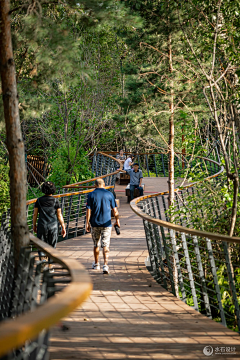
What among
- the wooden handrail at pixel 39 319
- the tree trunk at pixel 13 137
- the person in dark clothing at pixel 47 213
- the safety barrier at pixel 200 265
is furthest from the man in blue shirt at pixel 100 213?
the wooden handrail at pixel 39 319

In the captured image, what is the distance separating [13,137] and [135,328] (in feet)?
7.89

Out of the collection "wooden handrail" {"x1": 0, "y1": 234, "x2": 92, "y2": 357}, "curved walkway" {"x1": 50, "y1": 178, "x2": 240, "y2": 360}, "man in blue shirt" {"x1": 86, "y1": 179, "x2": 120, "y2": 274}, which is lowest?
"curved walkway" {"x1": 50, "y1": 178, "x2": 240, "y2": 360}

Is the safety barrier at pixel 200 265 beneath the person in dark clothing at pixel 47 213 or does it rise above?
beneath

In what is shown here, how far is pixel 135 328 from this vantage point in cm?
433

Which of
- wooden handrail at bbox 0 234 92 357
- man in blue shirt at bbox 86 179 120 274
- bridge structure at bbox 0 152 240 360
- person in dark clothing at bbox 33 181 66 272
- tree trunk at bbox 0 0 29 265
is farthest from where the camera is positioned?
man in blue shirt at bbox 86 179 120 274

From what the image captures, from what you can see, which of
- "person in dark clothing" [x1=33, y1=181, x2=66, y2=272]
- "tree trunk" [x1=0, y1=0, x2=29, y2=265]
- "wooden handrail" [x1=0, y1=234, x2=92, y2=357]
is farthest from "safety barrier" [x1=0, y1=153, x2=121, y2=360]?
"person in dark clothing" [x1=33, y1=181, x2=66, y2=272]

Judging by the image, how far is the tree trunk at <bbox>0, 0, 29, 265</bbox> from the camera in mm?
4363

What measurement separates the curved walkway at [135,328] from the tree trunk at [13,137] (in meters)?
1.11

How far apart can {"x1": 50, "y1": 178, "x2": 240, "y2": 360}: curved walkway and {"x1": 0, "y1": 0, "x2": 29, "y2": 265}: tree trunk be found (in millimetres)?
1111

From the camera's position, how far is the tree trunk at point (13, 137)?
4.36m

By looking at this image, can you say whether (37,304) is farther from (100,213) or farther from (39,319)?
(100,213)

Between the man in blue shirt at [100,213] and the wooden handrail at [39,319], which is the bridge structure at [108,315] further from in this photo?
the man in blue shirt at [100,213]

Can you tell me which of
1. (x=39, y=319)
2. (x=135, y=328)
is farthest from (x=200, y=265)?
(x=39, y=319)

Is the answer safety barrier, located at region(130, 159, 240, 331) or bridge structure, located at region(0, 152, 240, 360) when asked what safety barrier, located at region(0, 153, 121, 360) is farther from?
safety barrier, located at region(130, 159, 240, 331)
